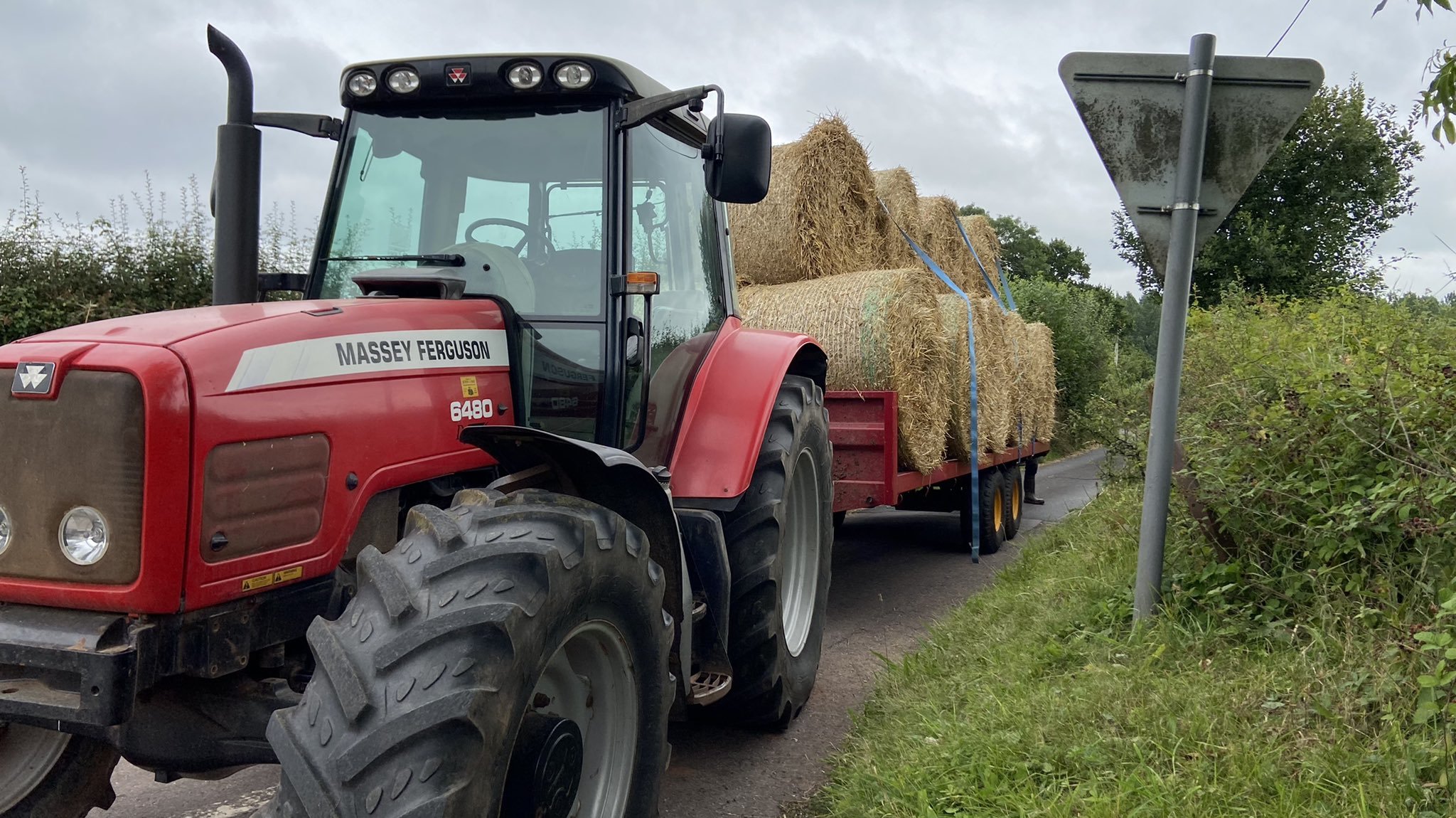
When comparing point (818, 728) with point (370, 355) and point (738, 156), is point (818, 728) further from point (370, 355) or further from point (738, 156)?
point (370, 355)

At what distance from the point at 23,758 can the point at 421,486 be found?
1092mm

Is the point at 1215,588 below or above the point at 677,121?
below

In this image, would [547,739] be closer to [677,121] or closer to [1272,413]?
[677,121]

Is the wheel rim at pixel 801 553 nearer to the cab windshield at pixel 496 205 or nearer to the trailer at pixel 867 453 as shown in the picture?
the trailer at pixel 867 453

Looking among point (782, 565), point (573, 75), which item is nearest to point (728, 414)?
point (782, 565)

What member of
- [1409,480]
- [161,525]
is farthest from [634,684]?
[1409,480]

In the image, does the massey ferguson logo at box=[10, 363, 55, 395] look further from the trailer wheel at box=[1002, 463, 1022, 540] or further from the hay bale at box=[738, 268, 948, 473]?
the trailer wheel at box=[1002, 463, 1022, 540]

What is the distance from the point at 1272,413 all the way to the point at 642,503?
2366 millimetres

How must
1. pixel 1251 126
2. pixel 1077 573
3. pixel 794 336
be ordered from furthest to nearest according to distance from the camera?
1. pixel 1077 573
2. pixel 794 336
3. pixel 1251 126

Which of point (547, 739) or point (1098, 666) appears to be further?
point (1098, 666)

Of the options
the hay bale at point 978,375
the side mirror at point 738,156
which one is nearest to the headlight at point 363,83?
the side mirror at point 738,156

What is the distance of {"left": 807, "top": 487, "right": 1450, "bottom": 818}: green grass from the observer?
2.56 m

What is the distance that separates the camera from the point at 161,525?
205cm

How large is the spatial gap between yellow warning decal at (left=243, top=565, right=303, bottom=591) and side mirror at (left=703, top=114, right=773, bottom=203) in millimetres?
1709
